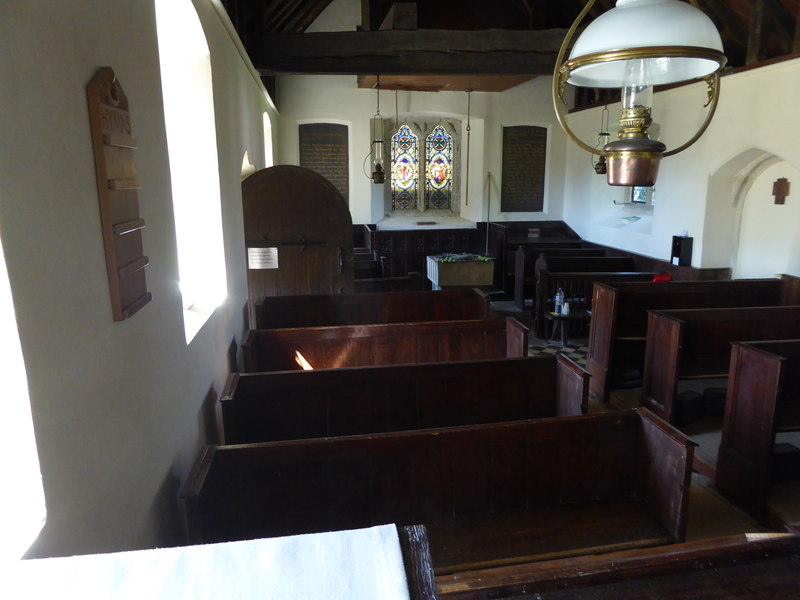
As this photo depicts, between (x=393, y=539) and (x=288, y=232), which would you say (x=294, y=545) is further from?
(x=288, y=232)

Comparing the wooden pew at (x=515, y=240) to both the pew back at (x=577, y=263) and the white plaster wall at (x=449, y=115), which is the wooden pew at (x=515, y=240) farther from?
the pew back at (x=577, y=263)

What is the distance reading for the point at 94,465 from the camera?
1323mm

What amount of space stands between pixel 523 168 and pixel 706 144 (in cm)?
409

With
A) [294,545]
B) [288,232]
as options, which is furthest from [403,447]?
[288,232]

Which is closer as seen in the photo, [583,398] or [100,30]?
[100,30]

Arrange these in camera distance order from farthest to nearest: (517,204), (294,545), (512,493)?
(517,204) → (512,493) → (294,545)

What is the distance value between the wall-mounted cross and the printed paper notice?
5472 millimetres

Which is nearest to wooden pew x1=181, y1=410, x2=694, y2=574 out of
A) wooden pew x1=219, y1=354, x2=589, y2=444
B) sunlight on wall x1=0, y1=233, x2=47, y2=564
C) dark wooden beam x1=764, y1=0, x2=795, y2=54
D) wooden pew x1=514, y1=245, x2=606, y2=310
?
wooden pew x1=219, y1=354, x2=589, y2=444

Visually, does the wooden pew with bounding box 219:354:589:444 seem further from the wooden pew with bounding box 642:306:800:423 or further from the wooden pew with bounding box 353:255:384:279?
the wooden pew with bounding box 353:255:384:279

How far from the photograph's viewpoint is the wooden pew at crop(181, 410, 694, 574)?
2.21 m

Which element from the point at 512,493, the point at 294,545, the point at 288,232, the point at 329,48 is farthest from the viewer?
the point at 329,48

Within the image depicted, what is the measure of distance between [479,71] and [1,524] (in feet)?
19.4

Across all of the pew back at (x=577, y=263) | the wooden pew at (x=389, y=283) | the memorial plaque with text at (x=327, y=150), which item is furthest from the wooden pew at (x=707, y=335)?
the memorial plaque with text at (x=327, y=150)

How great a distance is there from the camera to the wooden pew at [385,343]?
12.8 ft
